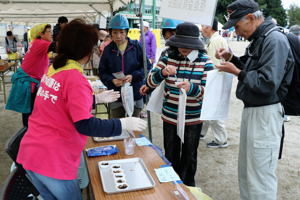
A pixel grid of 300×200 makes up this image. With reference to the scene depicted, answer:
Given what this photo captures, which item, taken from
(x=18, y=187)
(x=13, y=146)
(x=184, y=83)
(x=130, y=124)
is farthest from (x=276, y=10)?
(x=18, y=187)

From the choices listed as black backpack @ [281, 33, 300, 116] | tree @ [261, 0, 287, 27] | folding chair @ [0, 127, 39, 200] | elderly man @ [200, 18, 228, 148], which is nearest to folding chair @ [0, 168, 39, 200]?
folding chair @ [0, 127, 39, 200]

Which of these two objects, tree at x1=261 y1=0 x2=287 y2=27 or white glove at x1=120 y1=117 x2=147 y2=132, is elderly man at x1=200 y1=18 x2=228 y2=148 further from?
tree at x1=261 y1=0 x2=287 y2=27

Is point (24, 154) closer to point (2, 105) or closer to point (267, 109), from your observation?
point (267, 109)

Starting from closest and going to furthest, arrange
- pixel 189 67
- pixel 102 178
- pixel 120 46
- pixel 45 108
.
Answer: pixel 45 108 → pixel 102 178 → pixel 189 67 → pixel 120 46

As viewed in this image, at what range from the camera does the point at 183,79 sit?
211 cm

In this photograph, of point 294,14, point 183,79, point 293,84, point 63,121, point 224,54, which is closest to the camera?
point 63,121

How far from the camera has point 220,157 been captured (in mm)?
3568

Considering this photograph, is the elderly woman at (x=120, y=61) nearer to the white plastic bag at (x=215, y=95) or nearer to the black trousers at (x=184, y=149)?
the black trousers at (x=184, y=149)

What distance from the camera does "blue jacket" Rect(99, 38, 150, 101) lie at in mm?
2791

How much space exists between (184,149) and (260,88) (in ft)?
3.34

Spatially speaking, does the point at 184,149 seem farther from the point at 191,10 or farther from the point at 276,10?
the point at 276,10

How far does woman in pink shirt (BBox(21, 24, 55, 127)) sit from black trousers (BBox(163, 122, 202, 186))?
1.70 metres

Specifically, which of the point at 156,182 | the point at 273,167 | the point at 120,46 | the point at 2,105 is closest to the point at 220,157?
the point at 273,167

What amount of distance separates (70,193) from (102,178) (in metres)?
0.18
